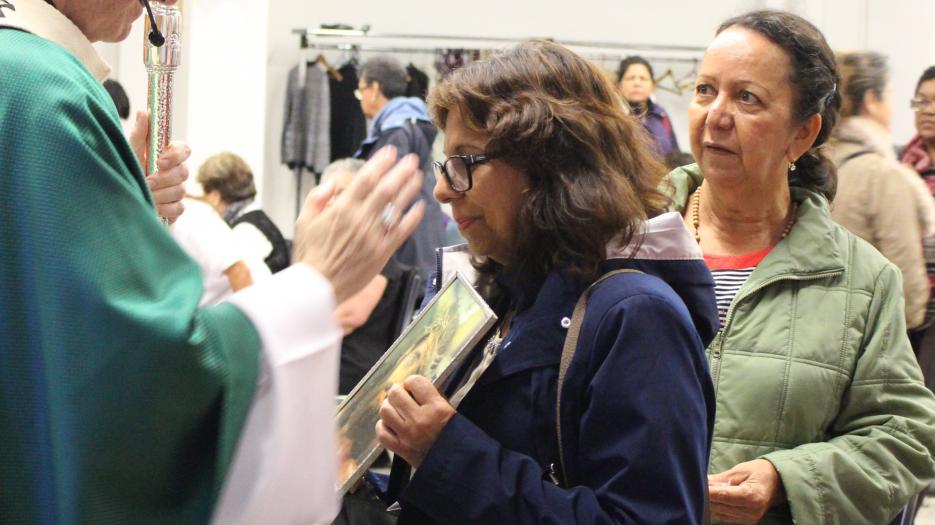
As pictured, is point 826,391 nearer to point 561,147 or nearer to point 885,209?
point 561,147

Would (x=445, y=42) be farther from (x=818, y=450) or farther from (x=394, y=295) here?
(x=818, y=450)

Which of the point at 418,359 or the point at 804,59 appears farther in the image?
the point at 804,59

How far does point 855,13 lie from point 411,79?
3.56 m

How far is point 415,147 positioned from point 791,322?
15.9 ft

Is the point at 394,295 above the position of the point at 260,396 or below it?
Result: below

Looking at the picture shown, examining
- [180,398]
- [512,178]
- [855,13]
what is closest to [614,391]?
[512,178]

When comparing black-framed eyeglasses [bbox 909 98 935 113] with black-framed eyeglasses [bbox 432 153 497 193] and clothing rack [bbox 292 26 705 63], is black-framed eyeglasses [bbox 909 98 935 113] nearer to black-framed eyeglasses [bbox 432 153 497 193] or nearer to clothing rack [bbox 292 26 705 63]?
black-framed eyeglasses [bbox 432 153 497 193]

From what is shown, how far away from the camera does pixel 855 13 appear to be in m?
9.13

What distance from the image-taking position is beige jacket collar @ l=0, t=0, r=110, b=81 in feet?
4.73

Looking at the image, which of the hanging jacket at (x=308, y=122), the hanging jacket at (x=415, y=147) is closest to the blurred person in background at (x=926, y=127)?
the hanging jacket at (x=415, y=147)

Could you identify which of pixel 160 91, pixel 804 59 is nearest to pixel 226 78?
pixel 160 91

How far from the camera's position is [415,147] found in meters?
6.97

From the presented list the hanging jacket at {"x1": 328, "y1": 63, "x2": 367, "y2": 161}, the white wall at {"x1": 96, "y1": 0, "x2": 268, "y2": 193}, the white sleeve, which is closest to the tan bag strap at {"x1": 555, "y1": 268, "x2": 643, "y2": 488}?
the white sleeve

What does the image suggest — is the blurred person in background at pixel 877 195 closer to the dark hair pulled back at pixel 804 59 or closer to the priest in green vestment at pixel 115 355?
the dark hair pulled back at pixel 804 59
